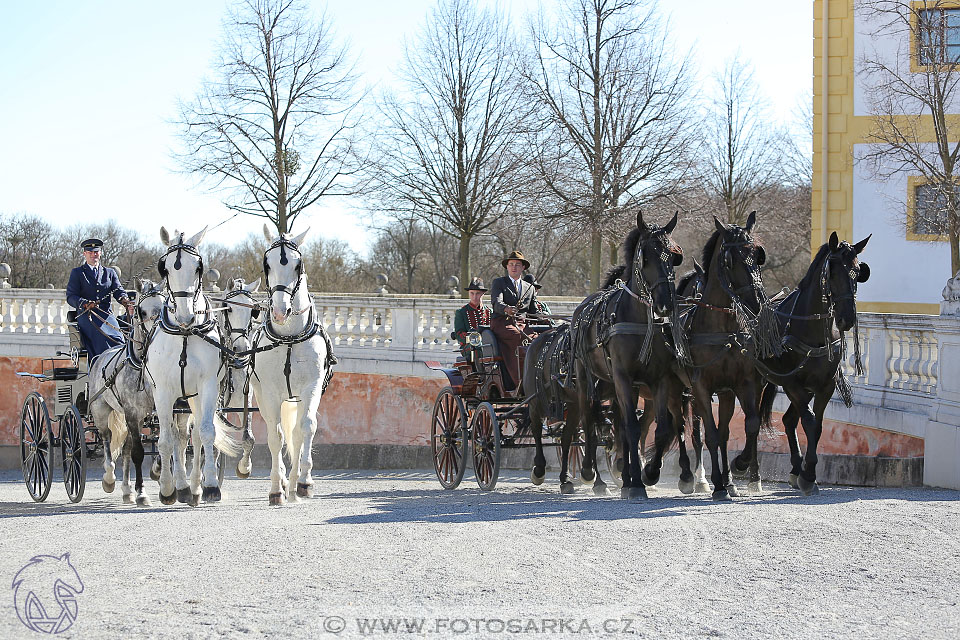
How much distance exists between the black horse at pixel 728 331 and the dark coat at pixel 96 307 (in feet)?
19.9

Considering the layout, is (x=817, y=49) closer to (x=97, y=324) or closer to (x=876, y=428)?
(x=876, y=428)

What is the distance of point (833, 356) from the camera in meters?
10.5

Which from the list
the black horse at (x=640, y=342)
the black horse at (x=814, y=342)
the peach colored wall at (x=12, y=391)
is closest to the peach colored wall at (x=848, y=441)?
the black horse at (x=814, y=342)

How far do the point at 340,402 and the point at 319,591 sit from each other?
1227 cm

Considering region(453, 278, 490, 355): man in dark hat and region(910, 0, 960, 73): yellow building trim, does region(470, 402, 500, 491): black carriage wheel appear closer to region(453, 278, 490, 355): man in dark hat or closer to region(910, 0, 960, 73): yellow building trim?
region(453, 278, 490, 355): man in dark hat

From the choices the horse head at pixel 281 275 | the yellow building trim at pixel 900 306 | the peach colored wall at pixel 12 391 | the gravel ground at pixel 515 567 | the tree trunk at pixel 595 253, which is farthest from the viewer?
the tree trunk at pixel 595 253

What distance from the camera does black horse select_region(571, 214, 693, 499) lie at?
972cm

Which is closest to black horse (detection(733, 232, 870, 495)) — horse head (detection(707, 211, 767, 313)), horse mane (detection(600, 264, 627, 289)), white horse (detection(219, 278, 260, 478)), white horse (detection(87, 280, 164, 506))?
horse head (detection(707, 211, 767, 313))

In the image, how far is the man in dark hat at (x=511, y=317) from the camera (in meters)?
12.2

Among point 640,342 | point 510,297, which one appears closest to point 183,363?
point 510,297

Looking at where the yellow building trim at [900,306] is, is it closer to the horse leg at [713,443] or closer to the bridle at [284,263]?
the horse leg at [713,443]

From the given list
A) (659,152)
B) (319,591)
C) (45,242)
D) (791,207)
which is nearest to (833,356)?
(319,591)

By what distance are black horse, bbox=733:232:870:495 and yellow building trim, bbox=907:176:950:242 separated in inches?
444

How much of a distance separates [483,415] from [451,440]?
2.93 feet
